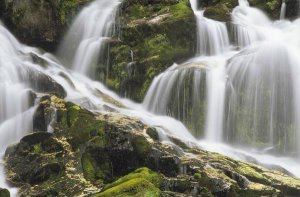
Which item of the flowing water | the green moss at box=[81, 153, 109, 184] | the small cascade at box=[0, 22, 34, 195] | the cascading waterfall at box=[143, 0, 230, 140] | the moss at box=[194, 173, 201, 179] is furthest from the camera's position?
the cascading waterfall at box=[143, 0, 230, 140]

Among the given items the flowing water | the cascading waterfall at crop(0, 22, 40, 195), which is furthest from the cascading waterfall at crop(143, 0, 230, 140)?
the cascading waterfall at crop(0, 22, 40, 195)

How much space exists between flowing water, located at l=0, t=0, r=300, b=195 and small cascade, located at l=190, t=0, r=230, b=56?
5 centimetres

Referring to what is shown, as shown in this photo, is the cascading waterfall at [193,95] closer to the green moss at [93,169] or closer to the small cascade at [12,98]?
the small cascade at [12,98]

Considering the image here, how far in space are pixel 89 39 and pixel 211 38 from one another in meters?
5.90

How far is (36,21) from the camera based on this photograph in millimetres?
24516

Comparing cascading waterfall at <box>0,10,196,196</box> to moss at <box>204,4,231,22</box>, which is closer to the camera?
cascading waterfall at <box>0,10,196,196</box>

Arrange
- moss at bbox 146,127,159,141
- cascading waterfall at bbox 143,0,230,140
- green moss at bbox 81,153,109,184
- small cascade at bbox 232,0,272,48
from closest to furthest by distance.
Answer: green moss at bbox 81,153,109,184, moss at bbox 146,127,159,141, cascading waterfall at bbox 143,0,230,140, small cascade at bbox 232,0,272,48

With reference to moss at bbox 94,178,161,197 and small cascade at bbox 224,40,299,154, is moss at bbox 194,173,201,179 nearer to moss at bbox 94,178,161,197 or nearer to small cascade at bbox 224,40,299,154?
moss at bbox 94,178,161,197

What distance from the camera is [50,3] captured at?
24.9 metres

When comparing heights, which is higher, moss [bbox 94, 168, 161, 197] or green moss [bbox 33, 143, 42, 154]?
green moss [bbox 33, 143, 42, 154]

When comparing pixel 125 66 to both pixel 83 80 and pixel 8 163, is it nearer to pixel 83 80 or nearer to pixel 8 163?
pixel 83 80

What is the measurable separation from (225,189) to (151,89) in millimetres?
9984

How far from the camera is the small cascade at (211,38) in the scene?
23938mm

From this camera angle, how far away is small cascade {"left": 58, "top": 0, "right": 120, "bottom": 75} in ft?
78.6
